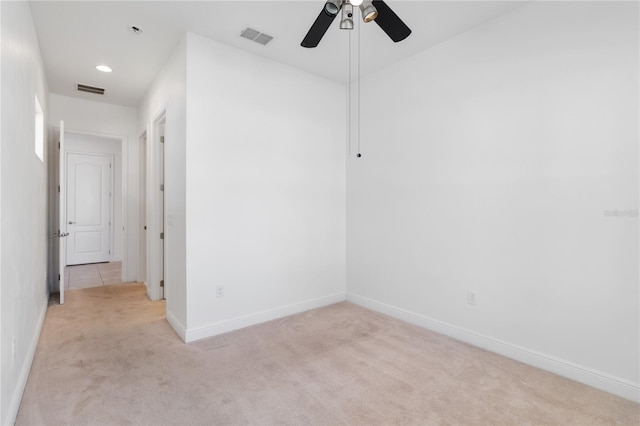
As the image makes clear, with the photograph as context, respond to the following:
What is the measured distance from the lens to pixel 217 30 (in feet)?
9.32

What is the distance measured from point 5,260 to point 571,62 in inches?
148

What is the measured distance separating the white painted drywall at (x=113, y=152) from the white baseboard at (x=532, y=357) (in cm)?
637

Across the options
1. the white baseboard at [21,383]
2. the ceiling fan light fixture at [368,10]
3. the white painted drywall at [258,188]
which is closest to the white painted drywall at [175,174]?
the white painted drywall at [258,188]

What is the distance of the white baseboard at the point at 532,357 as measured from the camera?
210cm

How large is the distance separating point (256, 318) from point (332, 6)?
9.23 feet

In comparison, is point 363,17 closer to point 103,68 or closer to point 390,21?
point 390,21

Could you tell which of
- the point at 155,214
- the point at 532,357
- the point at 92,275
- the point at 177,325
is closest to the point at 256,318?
the point at 177,325

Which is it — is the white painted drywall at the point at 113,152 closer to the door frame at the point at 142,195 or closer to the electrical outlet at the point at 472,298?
the door frame at the point at 142,195

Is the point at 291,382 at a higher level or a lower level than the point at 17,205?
lower

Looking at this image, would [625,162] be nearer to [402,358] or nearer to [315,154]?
[402,358]

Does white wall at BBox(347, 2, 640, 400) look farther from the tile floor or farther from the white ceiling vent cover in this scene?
the tile floor

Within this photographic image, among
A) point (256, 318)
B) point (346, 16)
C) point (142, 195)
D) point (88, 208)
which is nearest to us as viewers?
point (346, 16)

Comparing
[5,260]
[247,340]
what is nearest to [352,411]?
[247,340]

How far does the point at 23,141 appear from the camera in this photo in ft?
7.30
